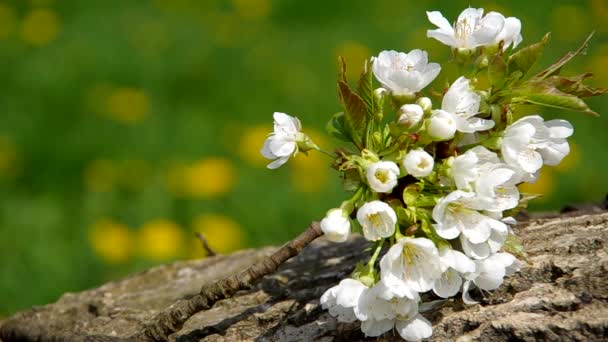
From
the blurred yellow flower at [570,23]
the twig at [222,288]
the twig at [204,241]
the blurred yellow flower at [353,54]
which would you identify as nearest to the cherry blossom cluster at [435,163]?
the twig at [222,288]

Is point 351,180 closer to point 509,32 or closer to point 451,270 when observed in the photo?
point 451,270

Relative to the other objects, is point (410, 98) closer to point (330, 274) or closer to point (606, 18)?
point (330, 274)

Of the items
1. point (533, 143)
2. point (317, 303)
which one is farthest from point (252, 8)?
point (533, 143)

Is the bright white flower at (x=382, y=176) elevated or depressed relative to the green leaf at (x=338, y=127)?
depressed

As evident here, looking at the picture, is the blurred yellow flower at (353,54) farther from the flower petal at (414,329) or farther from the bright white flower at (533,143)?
the flower petal at (414,329)

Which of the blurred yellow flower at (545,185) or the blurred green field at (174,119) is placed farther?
the blurred yellow flower at (545,185)

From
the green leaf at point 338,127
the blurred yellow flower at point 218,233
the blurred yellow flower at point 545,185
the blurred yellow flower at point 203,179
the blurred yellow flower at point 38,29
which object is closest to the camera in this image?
the green leaf at point 338,127
